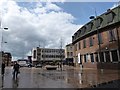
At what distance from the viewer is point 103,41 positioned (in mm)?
38938

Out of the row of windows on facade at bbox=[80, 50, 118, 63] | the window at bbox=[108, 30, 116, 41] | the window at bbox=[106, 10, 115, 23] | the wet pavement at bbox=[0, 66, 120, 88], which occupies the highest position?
the window at bbox=[106, 10, 115, 23]

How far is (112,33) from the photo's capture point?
118 ft

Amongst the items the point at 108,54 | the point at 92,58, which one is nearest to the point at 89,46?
the point at 92,58

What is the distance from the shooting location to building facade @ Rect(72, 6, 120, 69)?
35.0 meters

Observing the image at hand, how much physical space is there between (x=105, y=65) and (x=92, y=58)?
6.99m

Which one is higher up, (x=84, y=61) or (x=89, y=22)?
(x=89, y=22)

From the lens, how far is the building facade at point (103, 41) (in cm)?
3500

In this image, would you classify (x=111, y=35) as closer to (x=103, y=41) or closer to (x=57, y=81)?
(x=103, y=41)

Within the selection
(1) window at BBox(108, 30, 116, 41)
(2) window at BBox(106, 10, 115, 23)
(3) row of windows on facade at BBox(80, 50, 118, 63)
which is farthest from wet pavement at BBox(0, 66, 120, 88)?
(2) window at BBox(106, 10, 115, 23)

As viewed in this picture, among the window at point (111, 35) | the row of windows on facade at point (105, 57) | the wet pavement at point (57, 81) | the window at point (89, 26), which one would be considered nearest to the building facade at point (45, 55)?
the window at point (89, 26)

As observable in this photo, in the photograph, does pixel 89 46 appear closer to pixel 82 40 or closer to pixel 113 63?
pixel 82 40

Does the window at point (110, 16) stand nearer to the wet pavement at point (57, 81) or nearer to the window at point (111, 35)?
the window at point (111, 35)

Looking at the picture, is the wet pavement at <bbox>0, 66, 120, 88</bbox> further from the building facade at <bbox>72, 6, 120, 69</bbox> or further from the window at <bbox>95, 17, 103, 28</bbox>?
the window at <bbox>95, 17, 103, 28</bbox>

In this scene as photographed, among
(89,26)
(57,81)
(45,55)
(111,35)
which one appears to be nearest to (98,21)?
(89,26)
